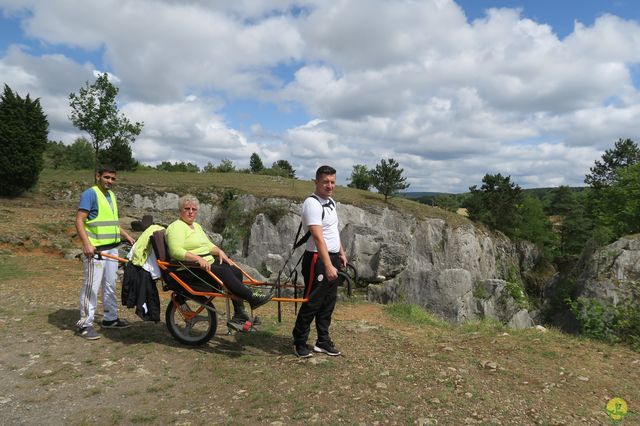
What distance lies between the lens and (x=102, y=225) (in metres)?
5.96

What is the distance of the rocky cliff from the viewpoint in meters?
14.5

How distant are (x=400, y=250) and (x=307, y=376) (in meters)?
12.4

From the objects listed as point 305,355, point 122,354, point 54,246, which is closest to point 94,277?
point 122,354

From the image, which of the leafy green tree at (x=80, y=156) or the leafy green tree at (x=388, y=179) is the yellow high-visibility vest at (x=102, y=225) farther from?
the leafy green tree at (x=80, y=156)

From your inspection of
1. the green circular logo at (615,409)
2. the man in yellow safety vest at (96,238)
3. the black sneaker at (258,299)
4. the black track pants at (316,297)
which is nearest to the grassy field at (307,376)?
the black track pants at (316,297)

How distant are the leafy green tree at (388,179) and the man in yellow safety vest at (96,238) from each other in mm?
30934

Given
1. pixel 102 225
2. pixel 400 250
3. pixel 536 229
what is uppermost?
pixel 102 225

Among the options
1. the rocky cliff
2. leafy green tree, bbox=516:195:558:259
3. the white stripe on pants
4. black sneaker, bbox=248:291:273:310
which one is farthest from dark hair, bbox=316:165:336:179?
leafy green tree, bbox=516:195:558:259

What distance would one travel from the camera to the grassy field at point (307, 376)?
3.99 m

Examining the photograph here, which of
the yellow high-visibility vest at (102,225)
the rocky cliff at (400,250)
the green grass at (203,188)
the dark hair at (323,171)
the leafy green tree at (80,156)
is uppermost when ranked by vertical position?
the leafy green tree at (80,156)

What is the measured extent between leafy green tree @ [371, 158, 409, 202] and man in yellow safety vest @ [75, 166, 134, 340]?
30934 mm

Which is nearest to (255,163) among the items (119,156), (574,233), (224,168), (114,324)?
(224,168)

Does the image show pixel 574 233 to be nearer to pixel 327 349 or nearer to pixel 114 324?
pixel 327 349

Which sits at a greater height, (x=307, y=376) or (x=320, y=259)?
(x=320, y=259)
